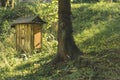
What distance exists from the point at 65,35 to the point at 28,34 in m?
4.33

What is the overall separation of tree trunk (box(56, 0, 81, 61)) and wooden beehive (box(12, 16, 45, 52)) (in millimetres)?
3972

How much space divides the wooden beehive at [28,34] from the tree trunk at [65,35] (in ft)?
13.0

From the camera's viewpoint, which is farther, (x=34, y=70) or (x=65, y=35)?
(x=65, y=35)

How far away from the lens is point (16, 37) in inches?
742

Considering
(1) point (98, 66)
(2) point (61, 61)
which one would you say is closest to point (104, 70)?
(1) point (98, 66)

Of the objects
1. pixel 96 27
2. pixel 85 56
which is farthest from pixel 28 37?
pixel 96 27

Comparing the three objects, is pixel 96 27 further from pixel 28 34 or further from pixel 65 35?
pixel 65 35

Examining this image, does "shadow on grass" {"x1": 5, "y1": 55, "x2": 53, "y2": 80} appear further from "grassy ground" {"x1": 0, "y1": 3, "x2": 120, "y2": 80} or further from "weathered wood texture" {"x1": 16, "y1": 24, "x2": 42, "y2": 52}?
"weathered wood texture" {"x1": 16, "y1": 24, "x2": 42, "y2": 52}

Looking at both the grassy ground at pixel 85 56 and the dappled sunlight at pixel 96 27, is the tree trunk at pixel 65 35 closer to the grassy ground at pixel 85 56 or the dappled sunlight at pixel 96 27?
the grassy ground at pixel 85 56

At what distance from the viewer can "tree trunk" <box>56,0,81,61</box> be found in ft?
46.6

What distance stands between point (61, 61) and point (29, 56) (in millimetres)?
3584

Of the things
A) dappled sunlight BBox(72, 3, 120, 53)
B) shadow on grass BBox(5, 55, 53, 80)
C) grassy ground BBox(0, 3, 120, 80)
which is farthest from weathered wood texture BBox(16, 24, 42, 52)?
dappled sunlight BBox(72, 3, 120, 53)

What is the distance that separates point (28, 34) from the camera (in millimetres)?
18266

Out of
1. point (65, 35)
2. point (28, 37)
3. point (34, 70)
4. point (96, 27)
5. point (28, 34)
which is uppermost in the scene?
point (65, 35)
